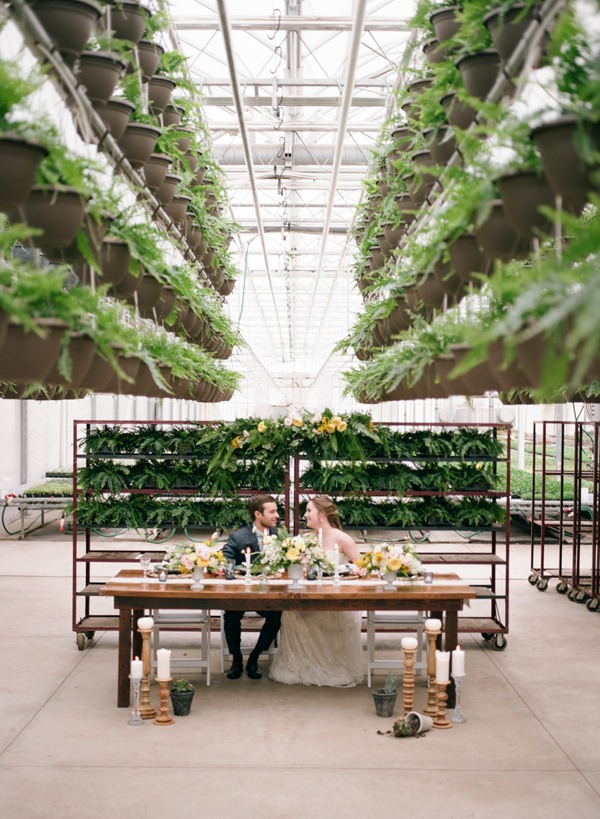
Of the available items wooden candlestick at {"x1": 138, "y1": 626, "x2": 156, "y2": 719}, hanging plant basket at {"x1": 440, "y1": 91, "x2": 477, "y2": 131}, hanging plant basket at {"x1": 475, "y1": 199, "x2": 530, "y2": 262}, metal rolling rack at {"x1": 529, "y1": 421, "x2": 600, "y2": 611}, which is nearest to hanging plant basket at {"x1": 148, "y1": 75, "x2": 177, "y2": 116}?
hanging plant basket at {"x1": 440, "y1": 91, "x2": 477, "y2": 131}

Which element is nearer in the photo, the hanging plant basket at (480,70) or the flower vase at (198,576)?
the hanging plant basket at (480,70)

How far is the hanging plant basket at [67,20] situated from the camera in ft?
9.00

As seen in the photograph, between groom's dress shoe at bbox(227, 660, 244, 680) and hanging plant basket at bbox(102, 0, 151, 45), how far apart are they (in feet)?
13.4

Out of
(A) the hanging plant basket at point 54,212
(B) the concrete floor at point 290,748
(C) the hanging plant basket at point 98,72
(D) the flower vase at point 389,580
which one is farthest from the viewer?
(D) the flower vase at point 389,580

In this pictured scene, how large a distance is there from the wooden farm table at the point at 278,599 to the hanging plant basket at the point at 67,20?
11.0 feet

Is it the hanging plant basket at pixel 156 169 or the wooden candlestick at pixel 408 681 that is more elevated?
the hanging plant basket at pixel 156 169

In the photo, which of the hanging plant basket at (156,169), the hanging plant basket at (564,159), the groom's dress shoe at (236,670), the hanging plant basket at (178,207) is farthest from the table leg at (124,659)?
the hanging plant basket at (564,159)

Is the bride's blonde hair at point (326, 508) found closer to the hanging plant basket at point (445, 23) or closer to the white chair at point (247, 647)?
the white chair at point (247, 647)

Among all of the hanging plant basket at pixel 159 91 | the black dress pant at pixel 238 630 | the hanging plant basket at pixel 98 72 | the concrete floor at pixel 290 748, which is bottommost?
the concrete floor at pixel 290 748

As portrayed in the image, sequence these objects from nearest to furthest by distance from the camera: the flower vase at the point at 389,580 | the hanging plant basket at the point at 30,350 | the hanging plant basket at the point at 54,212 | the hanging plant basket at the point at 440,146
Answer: the hanging plant basket at the point at 30,350 < the hanging plant basket at the point at 54,212 < the hanging plant basket at the point at 440,146 < the flower vase at the point at 389,580

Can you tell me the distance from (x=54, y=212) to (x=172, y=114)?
255 cm

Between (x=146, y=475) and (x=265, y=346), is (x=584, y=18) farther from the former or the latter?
(x=265, y=346)

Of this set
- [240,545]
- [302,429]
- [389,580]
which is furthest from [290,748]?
[302,429]

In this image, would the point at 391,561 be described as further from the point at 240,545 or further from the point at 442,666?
the point at 240,545
